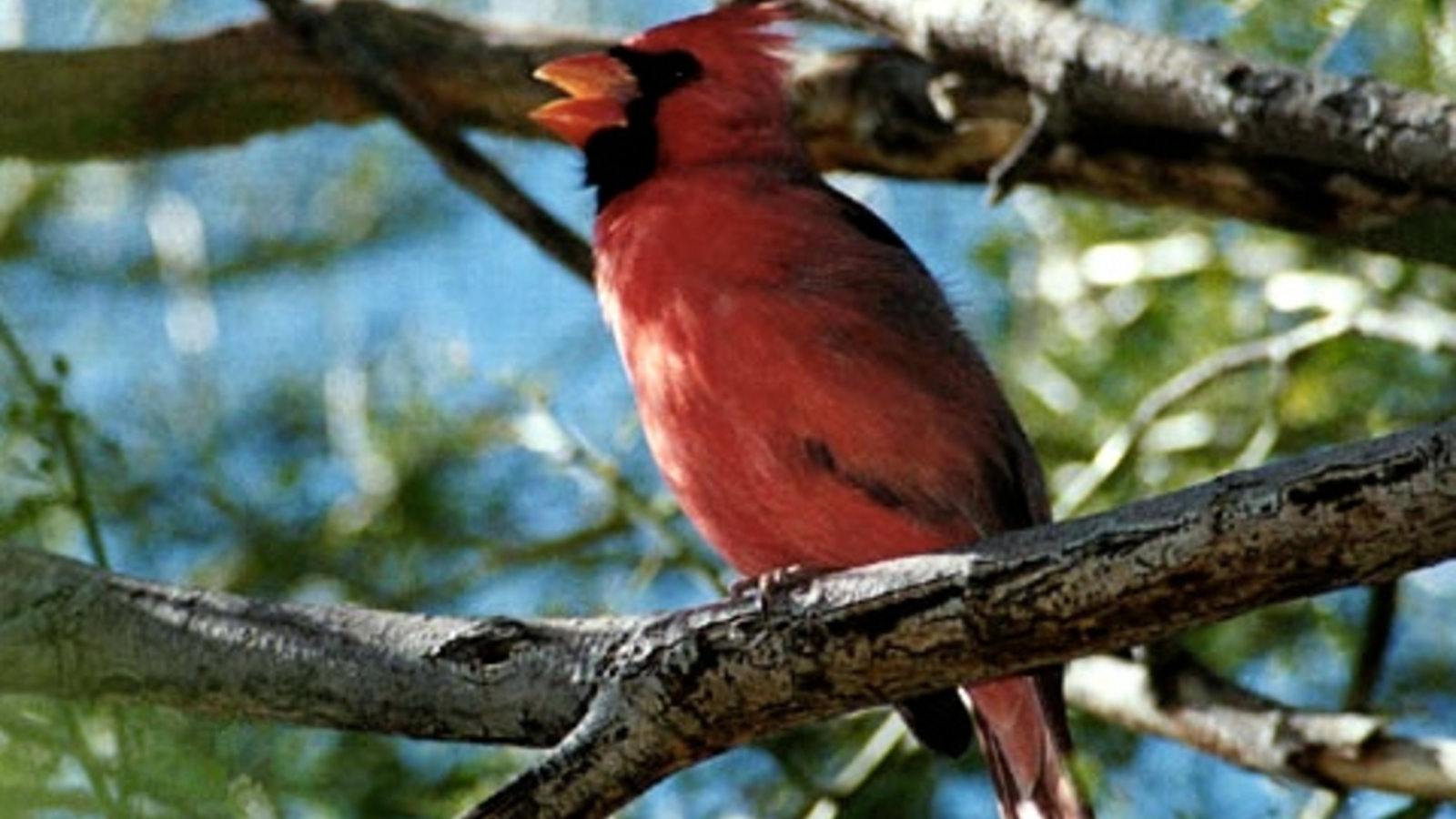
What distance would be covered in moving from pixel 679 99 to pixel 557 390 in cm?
84

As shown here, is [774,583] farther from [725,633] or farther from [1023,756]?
[1023,756]

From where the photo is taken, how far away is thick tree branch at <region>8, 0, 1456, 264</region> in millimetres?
3572

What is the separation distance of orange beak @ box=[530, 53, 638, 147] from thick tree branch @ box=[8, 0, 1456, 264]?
1.35ft

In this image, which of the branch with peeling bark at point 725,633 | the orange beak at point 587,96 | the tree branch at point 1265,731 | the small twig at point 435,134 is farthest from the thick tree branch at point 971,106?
the branch with peeling bark at point 725,633

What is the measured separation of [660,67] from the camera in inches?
153

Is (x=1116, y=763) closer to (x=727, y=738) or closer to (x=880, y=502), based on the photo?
(x=880, y=502)

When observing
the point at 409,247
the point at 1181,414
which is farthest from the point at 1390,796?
the point at 409,247

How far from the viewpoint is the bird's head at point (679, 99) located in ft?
12.4

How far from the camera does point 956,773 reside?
407 cm

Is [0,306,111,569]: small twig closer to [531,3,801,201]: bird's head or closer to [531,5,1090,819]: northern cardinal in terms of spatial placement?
[531,5,1090,819]: northern cardinal

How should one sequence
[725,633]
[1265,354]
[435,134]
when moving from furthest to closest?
[435,134]
[1265,354]
[725,633]

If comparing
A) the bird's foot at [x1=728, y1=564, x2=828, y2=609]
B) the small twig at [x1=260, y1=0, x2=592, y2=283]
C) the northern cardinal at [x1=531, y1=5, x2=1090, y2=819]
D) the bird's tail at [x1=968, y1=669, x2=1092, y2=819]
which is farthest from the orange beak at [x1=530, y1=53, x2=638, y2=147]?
the bird's tail at [x1=968, y1=669, x2=1092, y2=819]

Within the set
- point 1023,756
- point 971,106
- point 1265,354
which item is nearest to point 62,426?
point 1023,756

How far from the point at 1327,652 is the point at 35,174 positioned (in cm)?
215
